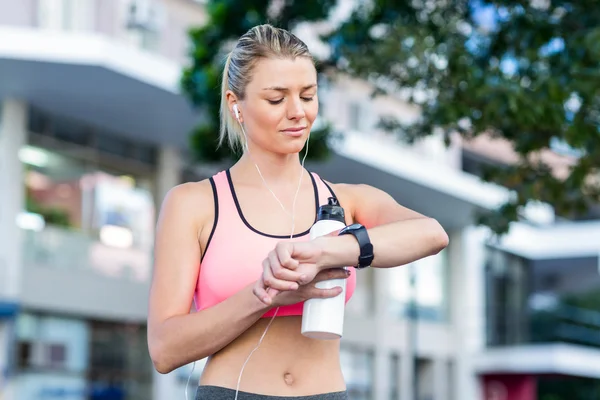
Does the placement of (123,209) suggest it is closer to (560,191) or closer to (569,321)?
(560,191)

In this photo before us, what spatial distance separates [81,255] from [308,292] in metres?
18.6

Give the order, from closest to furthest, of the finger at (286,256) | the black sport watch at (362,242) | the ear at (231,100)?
1. the finger at (286,256)
2. the black sport watch at (362,242)
3. the ear at (231,100)

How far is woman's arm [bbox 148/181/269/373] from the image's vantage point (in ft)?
7.07

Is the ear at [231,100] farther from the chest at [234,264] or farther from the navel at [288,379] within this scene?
the navel at [288,379]

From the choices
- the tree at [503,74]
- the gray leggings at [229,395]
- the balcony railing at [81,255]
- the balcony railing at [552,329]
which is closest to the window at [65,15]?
the balcony railing at [81,255]

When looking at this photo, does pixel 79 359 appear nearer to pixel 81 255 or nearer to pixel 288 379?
pixel 81 255

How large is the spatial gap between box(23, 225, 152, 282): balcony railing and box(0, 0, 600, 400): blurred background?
4 centimetres

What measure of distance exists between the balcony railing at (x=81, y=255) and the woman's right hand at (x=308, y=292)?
1756cm

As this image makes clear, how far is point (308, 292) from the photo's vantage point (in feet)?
6.82

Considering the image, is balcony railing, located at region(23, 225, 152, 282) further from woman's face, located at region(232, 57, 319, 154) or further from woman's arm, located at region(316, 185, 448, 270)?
woman's face, located at region(232, 57, 319, 154)

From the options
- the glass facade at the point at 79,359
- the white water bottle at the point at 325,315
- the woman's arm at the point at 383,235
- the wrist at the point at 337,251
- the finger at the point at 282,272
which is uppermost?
the glass facade at the point at 79,359

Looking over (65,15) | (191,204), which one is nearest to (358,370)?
(65,15)

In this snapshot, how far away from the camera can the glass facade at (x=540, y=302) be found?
3678cm

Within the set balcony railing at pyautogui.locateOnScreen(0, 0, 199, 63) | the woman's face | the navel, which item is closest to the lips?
the woman's face
